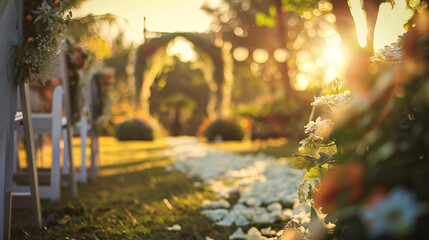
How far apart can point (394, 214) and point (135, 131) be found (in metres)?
14.0

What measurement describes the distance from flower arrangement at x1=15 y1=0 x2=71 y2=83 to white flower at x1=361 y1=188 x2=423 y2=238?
7.23ft

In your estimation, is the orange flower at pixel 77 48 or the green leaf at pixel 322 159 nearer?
the green leaf at pixel 322 159

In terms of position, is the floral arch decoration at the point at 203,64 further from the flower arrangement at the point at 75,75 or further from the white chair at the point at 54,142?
the white chair at the point at 54,142

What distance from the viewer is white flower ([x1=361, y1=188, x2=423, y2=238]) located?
72cm

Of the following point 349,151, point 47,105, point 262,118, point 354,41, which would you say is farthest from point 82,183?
point 262,118

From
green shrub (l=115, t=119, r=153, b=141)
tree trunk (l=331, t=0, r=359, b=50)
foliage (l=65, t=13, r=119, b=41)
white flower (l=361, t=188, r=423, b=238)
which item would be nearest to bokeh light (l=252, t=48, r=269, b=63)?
green shrub (l=115, t=119, r=153, b=141)

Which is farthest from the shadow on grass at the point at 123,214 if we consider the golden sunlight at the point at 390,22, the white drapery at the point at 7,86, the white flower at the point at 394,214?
the white flower at the point at 394,214

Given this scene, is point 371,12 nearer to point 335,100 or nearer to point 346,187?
point 335,100

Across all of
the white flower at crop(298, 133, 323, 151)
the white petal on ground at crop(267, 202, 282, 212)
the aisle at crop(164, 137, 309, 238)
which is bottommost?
the aisle at crop(164, 137, 309, 238)

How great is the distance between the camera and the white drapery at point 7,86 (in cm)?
223

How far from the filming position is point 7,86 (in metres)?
2.31

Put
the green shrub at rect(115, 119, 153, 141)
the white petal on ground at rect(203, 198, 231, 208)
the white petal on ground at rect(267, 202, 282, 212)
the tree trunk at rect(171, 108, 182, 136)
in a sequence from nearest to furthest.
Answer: the white petal on ground at rect(267, 202, 282, 212), the white petal on ground at rect(203, 198, 231, 208), the green shrub at rect(115, 119, 153, 141), the tree trunk at rect(171, 108, 182, 136)

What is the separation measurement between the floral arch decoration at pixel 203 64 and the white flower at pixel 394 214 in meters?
11.9

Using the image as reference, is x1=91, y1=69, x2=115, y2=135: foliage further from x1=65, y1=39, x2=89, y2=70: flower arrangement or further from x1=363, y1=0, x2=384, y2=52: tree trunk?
x1=363, y1=0, x2=384, y2=52: tree trunk
